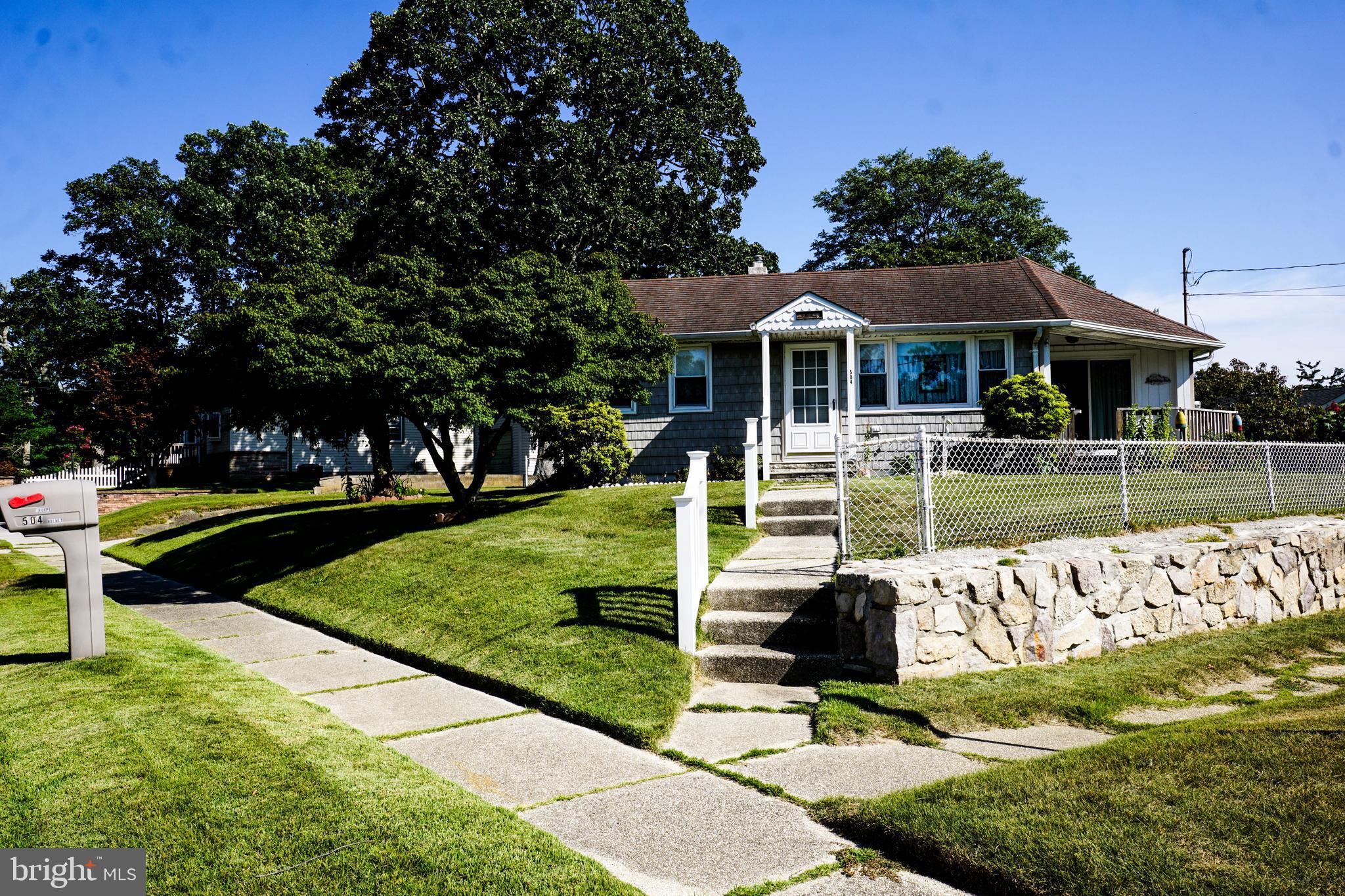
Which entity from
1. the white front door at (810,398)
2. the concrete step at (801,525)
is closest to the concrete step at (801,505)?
the concrete step at (801,525)

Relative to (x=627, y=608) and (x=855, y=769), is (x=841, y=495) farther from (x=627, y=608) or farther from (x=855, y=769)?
(x=855, y=769)

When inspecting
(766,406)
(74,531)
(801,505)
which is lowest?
(801,505)

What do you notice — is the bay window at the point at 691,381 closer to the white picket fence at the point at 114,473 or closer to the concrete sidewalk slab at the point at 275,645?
the concrete sidewalk slab at the point at 275,645

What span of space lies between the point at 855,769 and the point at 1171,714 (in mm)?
2249

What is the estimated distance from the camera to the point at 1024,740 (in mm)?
4816

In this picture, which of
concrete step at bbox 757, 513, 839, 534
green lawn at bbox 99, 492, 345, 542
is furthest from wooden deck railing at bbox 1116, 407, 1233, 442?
green lawn at bbox 99, 492, 345, 542

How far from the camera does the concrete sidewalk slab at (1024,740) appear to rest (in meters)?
4.60

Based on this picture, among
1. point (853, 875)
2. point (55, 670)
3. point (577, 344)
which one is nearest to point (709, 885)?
point (853, 875)

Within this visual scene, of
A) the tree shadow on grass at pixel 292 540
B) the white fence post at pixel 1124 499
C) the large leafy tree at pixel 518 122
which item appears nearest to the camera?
the white fence post at pixel 1124 499

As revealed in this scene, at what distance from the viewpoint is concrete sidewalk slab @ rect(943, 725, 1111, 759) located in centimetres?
460

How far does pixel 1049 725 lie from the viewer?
508cm

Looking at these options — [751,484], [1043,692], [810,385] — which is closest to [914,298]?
[810,385]

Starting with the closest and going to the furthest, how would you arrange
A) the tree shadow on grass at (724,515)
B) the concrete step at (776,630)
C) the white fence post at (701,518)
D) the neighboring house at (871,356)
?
the concrete step at (776,630) < the white fence post at (701,518) < the tree shadow on grass at (724,515) < the neighboring house at (871,356)

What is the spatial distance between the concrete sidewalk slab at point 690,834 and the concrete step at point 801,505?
6471 mm
